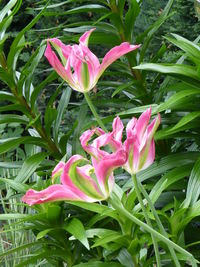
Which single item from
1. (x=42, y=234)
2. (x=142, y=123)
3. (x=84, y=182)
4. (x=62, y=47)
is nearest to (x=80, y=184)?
(x=84, y=182)

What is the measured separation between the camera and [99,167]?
0.60 meters

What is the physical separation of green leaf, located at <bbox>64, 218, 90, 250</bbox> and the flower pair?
384mm

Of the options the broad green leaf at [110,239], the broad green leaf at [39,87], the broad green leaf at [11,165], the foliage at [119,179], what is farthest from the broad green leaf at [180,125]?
the broad green leaf at [11,165]

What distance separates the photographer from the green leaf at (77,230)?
102 cm

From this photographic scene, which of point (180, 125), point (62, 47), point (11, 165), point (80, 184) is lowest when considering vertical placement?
point (11, 165)

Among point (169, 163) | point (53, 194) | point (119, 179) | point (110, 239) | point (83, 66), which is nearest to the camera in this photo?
point (53, 194)

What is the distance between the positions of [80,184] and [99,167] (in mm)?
28

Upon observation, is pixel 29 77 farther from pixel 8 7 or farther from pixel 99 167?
pixel 99 167

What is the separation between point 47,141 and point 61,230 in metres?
0.34

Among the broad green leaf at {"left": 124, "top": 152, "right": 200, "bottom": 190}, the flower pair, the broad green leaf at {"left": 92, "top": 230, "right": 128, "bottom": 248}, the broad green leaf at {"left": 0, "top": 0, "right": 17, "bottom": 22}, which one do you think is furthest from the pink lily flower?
the broad green leaf at {"left": 0, "top": 0, "right": 17, "bottom": 22}

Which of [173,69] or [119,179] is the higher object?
[173,69]

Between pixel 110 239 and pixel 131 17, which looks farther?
pixel 131 17

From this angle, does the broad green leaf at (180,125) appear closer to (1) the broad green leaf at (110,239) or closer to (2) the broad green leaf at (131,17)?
(1) the broad green leaf at (110,239)

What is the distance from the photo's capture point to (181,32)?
2.44m
